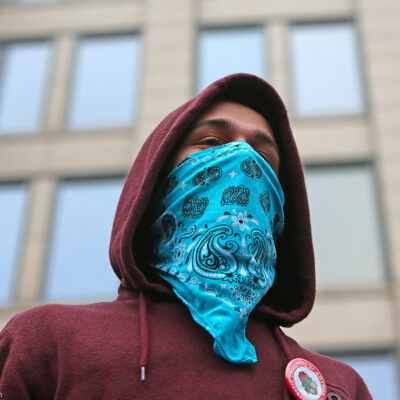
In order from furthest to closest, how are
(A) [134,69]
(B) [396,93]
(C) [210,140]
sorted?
1. (A) [134,69]
2. (B) [396,93]
3. (C) [210,140]

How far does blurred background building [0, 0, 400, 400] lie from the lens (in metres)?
9.91

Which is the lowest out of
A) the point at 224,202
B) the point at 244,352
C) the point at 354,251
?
the point at 244,352

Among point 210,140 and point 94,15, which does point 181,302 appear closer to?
point 210,140

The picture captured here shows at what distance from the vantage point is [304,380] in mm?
1667

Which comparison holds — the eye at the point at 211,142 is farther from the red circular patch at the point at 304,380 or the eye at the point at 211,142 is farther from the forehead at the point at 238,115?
the red circular patch at the point at 304,380

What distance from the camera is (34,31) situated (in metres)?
12.7

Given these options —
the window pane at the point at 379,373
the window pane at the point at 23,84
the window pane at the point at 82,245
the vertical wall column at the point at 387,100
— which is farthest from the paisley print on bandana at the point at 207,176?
the window pane at the point at 23,84

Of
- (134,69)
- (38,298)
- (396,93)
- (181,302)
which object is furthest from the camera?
(134,69)

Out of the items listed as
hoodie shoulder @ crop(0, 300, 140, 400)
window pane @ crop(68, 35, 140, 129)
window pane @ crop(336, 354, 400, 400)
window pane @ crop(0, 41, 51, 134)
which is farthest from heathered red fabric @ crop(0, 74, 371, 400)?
window pane @ crop(0, 41, 51, 134)

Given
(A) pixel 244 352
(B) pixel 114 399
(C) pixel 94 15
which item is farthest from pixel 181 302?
(C) pixel 94 15

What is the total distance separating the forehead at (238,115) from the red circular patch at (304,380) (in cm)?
86

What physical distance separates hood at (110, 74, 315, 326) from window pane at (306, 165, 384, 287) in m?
7.74

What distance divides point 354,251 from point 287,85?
11.0 ft

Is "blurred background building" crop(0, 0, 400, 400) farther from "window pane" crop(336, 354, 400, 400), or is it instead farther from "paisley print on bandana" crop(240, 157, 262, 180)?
"paisley print on bandana" crop(240, 157, 262, 180)
